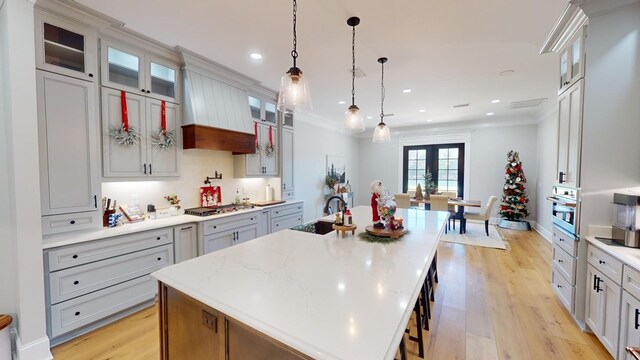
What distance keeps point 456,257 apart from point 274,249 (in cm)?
366

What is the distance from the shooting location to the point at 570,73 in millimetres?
2486

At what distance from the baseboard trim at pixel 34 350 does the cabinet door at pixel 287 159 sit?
11.1 ft

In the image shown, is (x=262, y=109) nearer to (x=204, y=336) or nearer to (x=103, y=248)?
(x=103, y=248)

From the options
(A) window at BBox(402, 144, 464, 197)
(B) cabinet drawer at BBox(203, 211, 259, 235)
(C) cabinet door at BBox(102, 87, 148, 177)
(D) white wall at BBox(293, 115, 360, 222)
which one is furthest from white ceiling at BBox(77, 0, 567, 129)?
(A) window at BBox(402, 144, 464, 197)

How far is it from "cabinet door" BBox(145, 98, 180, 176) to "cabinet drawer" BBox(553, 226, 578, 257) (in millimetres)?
4294

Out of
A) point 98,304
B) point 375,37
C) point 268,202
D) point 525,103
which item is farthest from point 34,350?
point 525,103

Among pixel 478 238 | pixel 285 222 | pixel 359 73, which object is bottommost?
pixel 478 238

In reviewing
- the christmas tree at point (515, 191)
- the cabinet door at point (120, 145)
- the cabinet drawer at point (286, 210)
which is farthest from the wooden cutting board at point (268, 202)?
the christmas tree at point (515, 191)

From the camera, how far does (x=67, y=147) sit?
2.18m

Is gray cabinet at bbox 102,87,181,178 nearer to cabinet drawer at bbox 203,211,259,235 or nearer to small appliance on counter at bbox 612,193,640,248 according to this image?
cabinet drawer at bbox 203,211,259,235

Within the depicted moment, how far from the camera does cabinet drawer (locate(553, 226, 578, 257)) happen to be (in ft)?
7.64

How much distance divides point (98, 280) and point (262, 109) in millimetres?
3135

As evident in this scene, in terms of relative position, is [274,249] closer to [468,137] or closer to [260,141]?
[260,141]

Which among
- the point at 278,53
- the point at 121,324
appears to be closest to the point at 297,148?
the point at 278,53
